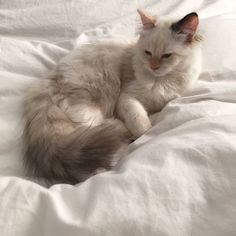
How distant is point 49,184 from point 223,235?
19.9 inches

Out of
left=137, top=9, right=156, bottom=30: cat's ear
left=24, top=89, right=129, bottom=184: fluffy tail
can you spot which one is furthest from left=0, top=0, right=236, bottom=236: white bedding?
left=137, top=9, right=156, bottom=30: cat's ear

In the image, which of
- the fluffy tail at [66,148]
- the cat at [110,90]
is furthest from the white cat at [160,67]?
the fluffy tail at [66,148]

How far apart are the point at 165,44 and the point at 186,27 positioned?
0.32 feet

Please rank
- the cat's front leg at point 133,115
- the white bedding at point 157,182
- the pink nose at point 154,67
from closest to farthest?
the white bedding at point 157,182 → the cat's front leg at point 133,115 → the pink nose at point 154,67

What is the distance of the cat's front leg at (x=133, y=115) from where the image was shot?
3.99 feet

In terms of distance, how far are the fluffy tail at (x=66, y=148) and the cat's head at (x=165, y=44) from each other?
319 mm

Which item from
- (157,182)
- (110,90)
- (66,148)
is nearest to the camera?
(157,182)

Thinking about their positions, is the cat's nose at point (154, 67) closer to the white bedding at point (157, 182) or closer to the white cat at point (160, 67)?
the white cat at point (160, 67)

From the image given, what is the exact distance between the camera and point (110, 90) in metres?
1.41

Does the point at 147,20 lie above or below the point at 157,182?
above

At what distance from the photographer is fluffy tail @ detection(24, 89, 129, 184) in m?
1.01

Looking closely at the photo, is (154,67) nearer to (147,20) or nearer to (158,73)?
(158,73)

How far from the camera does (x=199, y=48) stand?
139 centimetres

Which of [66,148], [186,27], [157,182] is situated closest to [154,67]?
[186,27]
